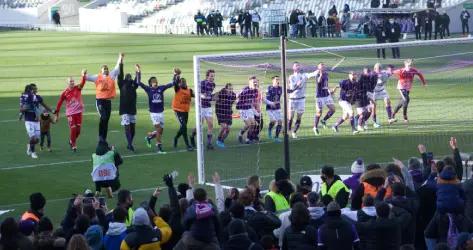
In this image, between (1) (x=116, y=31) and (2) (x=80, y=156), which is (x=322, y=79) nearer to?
(2) (x=80, y=156)

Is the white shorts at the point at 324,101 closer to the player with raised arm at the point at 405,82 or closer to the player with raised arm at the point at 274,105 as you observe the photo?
the player with raised arm at the point at 274,105

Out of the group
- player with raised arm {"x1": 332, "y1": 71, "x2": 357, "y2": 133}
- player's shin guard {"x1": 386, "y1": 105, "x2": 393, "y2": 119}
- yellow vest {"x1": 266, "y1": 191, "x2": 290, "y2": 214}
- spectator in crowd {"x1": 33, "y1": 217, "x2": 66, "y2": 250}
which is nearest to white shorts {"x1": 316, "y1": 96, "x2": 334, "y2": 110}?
player with raised arm {"x1": 332, "y1": 71, "x2": 357, "y2": 133}

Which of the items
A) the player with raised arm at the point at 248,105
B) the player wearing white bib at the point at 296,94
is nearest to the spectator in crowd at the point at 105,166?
the player with raised arm at the point at 248,105

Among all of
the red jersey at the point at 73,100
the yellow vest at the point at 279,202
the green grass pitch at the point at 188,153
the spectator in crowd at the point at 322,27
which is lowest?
the green grass pitch at the point at 188,153

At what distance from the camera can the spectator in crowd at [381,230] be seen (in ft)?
44.4

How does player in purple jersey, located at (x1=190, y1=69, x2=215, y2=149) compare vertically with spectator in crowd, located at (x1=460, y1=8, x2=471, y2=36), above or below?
below

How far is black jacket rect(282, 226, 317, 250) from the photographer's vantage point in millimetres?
13031

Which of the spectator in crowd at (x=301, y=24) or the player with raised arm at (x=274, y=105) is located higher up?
the spectator in crowd at (x=301, y=24)

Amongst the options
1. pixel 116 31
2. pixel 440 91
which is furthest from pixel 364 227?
pixel 116 31

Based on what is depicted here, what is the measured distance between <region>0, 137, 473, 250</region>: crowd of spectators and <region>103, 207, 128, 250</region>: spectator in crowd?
0.01 metres

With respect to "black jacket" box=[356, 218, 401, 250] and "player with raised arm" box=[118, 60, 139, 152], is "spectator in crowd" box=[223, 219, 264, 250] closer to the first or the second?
"black jacket" box=[356, 218, 401, 250]

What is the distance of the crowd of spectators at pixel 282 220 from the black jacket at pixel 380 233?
12 millimetres

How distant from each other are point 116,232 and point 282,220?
6.52 feet

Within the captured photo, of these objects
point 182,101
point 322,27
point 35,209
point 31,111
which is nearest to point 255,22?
point 322,27
